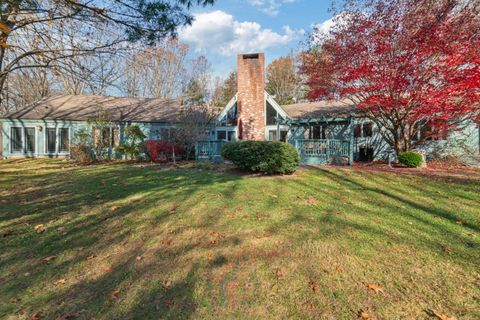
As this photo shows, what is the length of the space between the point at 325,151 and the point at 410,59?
568cm

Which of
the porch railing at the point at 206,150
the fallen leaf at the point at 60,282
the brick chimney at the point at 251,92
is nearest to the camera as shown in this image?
the fallen leaf at the point at 60,282

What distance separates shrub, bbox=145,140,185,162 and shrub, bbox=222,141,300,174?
6.77 meters

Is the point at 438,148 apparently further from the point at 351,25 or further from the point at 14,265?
the point at 14,265

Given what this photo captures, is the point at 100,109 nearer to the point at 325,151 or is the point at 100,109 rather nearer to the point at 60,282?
the point at 325,151

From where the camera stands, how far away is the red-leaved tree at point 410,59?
9.62 meters

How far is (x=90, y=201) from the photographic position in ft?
20.4

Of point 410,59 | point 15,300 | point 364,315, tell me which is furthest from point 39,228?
point 410,59

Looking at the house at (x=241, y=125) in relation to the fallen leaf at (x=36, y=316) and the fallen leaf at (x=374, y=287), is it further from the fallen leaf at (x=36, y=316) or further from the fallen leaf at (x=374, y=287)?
the fallen leaf at (x=36, y=316)

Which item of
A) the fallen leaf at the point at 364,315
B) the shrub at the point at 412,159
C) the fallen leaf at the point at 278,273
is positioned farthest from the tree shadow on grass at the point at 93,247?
the shrub at the point at 412,159

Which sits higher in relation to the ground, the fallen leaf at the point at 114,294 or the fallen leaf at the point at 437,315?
the fallen leaf at the point at 437,315

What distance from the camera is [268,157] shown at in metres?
8.96

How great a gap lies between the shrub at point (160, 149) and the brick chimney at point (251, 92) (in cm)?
430

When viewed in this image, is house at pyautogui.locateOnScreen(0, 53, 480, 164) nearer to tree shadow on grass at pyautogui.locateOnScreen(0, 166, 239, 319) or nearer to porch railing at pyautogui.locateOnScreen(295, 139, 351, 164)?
porch railing at pyautogui.locateOnScreen(295, 139, 351, 164)

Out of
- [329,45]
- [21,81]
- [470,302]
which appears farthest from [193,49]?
[470,302]
